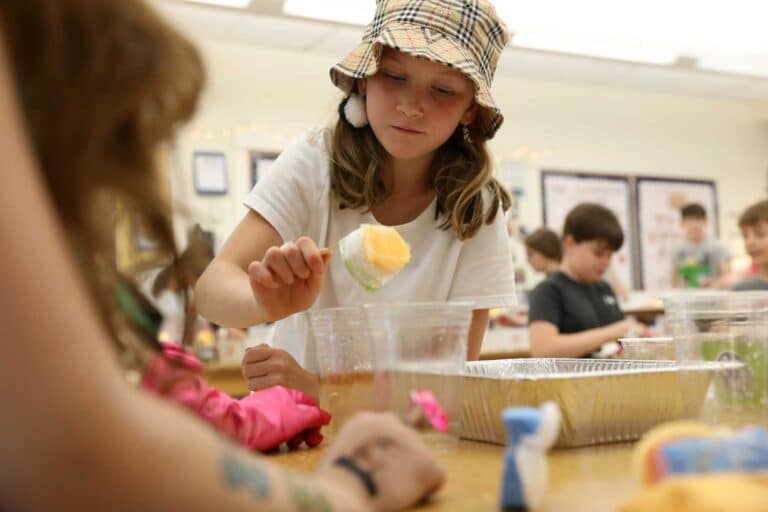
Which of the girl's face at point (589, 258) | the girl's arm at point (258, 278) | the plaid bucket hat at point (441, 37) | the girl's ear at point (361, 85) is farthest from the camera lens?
the girl's face at point (589, 258)

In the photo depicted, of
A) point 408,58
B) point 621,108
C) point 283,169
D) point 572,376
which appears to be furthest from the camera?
point 621,108

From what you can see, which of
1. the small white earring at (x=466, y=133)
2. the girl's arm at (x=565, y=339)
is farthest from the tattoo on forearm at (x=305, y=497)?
the girl's arm at (x=565, y=339)

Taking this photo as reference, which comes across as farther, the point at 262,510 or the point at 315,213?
the point at 315,213

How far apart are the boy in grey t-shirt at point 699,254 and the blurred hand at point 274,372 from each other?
15.2 ft

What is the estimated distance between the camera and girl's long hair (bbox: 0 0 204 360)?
0.48 m

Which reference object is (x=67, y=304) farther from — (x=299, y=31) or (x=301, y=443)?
(x=299, y=31)

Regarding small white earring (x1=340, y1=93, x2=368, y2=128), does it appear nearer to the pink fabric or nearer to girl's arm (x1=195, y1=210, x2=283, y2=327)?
girl's arm (x1=195, y1=210, x2=283, y2=327)

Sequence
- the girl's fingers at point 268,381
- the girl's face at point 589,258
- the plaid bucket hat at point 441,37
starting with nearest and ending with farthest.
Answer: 1. the girl's fingers at point 268,381
2. the plaid bucket hat at point 441,37
3. the girl's face at point 589,258

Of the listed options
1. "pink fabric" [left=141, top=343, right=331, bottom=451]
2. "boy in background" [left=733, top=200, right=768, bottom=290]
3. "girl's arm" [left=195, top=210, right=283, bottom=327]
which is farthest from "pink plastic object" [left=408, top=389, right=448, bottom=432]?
"boy in background" [left=733, top=200, right=768, bottom=290]

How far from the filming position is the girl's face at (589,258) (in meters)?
3.00

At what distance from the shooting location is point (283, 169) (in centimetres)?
143

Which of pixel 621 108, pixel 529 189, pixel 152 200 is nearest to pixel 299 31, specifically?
pixel 529 189

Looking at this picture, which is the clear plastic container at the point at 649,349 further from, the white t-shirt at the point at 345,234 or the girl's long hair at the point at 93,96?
the girl's long hair at the point at 93,96

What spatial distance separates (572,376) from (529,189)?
494cm
